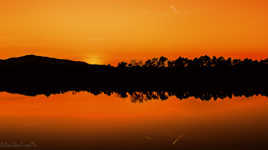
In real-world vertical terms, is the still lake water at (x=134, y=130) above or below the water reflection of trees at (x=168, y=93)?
below

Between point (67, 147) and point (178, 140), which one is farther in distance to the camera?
point (178, 140)

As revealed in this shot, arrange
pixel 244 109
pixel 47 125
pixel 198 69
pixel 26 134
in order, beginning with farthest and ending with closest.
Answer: pixel 198 69, pixel 244 109, pixel 47 125, pixel 26 134

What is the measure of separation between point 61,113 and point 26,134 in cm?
1120

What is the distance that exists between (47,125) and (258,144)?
53.3 feet

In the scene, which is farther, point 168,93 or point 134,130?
point 168,93

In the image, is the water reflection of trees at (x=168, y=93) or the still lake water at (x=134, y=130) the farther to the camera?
the water reflection of trees at (x=168, y=93)

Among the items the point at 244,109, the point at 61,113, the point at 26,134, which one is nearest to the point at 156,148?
the point at 26,134

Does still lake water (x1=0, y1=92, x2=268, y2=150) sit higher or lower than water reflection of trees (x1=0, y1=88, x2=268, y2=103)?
lower

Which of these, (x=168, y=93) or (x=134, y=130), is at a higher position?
(x=168, y=93)

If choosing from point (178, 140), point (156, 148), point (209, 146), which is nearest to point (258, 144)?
point (209, 146)

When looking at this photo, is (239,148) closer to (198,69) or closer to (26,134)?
(26,134)

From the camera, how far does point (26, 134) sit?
77.6 ft

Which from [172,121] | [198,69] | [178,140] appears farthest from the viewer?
[198,69]

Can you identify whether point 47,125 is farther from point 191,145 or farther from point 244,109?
point 244,109
